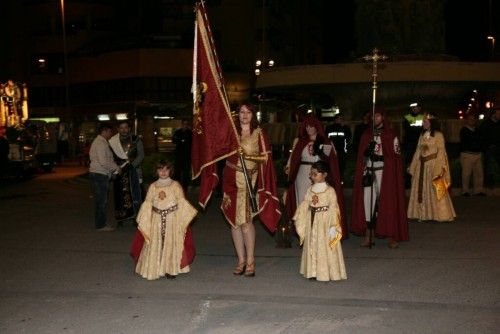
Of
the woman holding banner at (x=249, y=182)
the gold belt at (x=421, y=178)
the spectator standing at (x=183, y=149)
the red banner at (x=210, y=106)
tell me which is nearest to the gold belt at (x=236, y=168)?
the woman holding banner at (x=249, y=182)

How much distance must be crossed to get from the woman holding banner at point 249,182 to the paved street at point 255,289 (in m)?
0.66

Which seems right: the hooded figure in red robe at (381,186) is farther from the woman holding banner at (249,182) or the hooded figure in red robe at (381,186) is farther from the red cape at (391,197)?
the woman holding banner at (249,182)

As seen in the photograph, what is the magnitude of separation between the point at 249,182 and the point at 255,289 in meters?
1.16

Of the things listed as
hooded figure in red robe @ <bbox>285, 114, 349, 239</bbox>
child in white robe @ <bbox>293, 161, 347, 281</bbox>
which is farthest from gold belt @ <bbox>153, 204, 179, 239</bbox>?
hooded figure in red robe @ <bbox>285, 114, 349, 239</bbox>

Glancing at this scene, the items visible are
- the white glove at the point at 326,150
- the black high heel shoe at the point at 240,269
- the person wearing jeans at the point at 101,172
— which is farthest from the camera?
the person wearing jeans at the point at 101,172

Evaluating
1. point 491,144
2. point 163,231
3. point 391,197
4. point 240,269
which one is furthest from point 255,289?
point 491,144

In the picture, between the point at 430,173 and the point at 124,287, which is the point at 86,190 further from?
the point at 124,287

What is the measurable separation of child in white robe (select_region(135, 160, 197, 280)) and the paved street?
0.16m

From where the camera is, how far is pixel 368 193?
1048 centimetres

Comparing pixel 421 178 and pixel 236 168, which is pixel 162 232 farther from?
pixel 421 178

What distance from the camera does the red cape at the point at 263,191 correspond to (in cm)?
846

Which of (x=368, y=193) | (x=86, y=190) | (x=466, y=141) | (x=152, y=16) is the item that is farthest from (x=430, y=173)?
(x=152, y=16)

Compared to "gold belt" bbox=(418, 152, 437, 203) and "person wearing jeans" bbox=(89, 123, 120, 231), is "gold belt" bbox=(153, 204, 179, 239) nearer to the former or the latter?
"person wearing jeans" bbox=(89, 123, 120, 231)

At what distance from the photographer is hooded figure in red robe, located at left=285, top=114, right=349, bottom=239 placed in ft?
33.0
